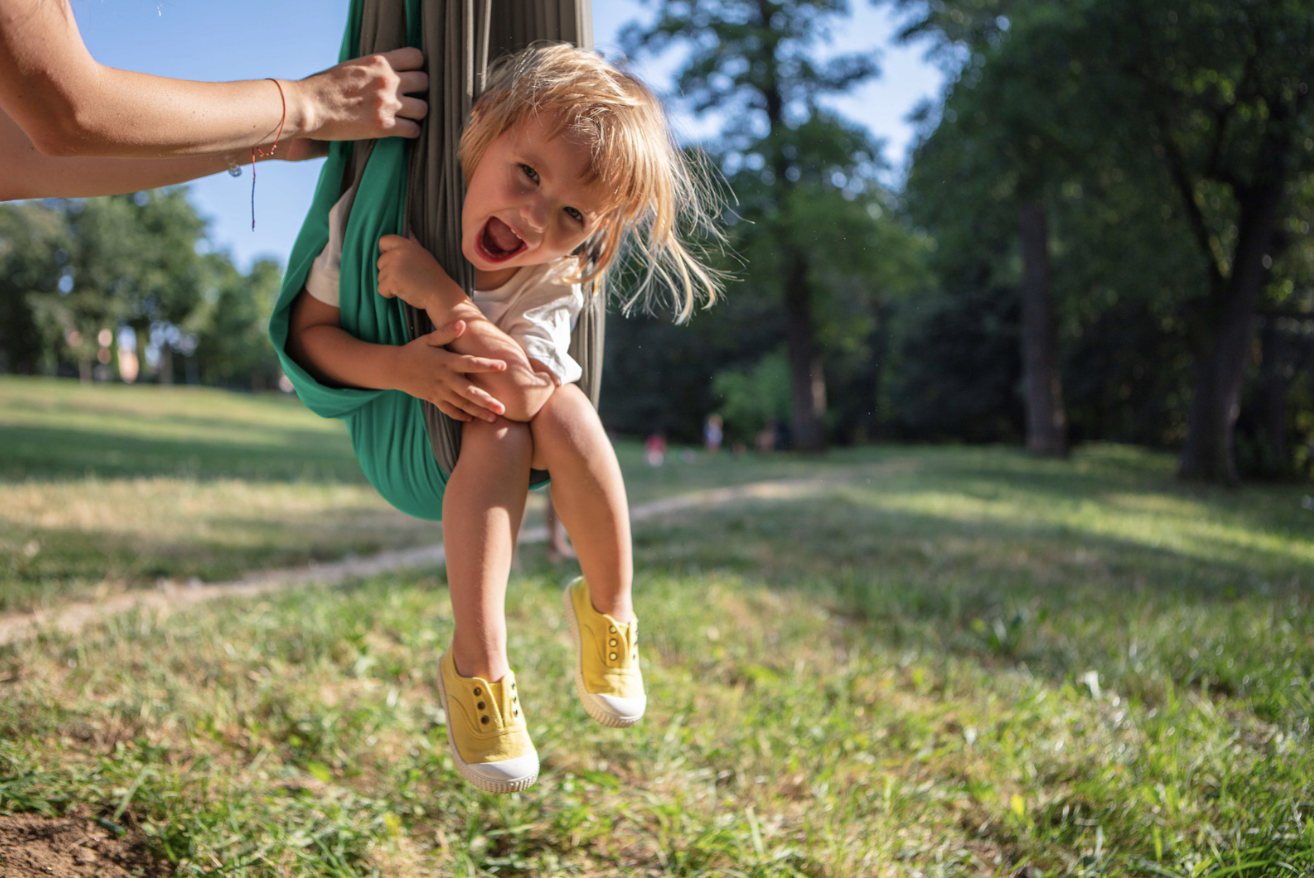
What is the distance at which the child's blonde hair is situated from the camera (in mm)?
1506

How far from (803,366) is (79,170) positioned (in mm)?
17613

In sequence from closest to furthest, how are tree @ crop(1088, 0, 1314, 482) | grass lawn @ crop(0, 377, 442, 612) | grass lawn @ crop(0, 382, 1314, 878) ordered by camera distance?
grass lawn @ crop(0, 382, 1314, 878) → grass lawn @ crop(0, 377, 442, 612) → tree @ crop(1088, 0, 1314, 482)

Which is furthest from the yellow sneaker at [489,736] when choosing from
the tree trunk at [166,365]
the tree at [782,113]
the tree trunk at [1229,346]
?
the tree trunk at [166,365]

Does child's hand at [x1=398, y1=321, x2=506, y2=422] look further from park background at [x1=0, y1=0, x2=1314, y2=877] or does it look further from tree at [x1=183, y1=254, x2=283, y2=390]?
tree at [x1=183, y1=254, x2=283, y2=390]

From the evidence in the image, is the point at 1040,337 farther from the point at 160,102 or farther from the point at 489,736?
the point at 160,102

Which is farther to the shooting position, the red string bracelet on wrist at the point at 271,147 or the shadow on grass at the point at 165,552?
the shadow on grass at the point at 165,552

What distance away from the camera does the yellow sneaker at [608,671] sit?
1559mm

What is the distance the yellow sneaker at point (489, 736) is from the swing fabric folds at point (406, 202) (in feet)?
1.41

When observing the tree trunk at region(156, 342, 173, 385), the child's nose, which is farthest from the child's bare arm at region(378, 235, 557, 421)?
the tree trunk at region(156, 342, 173, 385)

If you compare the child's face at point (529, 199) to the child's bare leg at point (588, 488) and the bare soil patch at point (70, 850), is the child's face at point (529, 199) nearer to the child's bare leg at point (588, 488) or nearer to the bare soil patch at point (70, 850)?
the child's bare leg at point (588, 488)

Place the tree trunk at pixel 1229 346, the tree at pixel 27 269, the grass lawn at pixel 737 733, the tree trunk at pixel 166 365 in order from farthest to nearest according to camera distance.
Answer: the tree trunk at pixel 166 365 < the tree at pixel 27 269 < the tree trunk at pixel 1229 346 < the grass lawn at pixel 737 733

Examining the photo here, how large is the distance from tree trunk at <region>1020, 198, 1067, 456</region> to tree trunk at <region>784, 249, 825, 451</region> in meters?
4.52

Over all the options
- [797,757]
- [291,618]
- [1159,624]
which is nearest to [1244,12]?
[1159,624]

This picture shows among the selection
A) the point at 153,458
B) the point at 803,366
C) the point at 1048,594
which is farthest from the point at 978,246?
the point at 153,458
